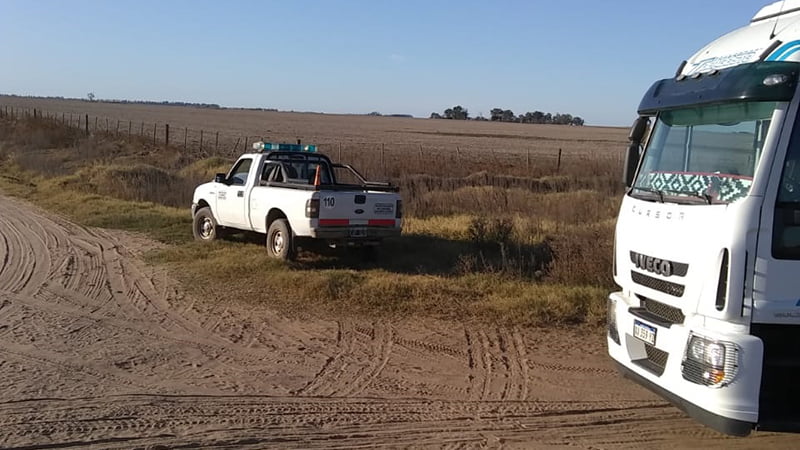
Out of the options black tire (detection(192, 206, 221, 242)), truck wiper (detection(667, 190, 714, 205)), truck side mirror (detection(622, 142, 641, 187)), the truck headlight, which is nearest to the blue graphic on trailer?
truck wiper (detection(667, 190, 714, 205))

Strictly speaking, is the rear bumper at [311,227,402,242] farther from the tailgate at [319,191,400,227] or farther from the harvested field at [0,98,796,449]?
the harvested field at [0,98,796,449]

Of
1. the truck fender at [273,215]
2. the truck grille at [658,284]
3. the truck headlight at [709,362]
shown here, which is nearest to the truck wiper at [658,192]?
the truck grille at [658,284]

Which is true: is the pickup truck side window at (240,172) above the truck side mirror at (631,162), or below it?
below

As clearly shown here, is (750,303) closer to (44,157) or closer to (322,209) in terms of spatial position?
(322,209)

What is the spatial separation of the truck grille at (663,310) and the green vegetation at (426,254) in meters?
3.40

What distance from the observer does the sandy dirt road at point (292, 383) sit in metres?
5.54

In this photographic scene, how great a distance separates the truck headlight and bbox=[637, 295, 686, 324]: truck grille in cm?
28

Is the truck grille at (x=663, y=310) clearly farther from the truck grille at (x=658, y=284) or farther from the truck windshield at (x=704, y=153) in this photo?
the truck windshield at (x=704, y=153)

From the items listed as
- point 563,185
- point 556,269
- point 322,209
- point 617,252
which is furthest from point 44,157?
point 617,252

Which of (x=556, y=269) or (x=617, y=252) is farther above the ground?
(x=617, y=252)

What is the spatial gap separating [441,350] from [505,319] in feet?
4.61

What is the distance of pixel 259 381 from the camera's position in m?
6.73

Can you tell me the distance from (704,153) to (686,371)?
1.60 m

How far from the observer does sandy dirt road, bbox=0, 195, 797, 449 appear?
554 centimetres
